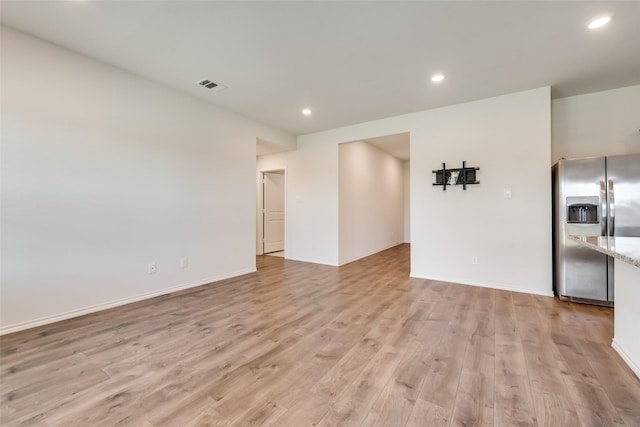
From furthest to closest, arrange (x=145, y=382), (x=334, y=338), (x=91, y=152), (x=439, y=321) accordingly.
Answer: (x=91, y=152) → (x=439, y=321) → (x=334, y=338) → (x=145, y=382)

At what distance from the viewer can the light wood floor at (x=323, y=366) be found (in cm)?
143

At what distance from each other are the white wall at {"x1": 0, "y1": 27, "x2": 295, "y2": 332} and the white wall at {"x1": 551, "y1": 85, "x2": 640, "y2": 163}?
5.01 metres

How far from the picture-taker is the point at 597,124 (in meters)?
3.63

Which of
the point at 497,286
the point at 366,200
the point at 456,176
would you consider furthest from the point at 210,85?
the point at 497,286

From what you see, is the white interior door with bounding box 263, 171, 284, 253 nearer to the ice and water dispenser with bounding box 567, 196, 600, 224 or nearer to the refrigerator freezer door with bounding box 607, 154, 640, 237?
the ice and water dispenser with bounding box 567, 196, 600, 224

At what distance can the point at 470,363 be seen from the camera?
6.21ft

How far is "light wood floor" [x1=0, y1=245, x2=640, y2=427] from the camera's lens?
143cm

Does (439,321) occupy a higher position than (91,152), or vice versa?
(91,152)

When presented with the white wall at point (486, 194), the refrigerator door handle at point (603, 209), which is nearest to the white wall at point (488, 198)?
the white wall at point (486, 194)

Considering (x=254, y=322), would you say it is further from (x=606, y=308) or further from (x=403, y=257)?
(x=403, y=257)

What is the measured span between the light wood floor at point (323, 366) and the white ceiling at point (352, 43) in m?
2.70

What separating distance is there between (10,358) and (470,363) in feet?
11.2

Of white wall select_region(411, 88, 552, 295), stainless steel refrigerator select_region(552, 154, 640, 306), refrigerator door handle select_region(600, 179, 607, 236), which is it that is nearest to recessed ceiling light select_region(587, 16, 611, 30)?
white wall select_region(411, 88, 552, 295)

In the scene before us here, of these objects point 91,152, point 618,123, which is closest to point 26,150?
point 91,152
